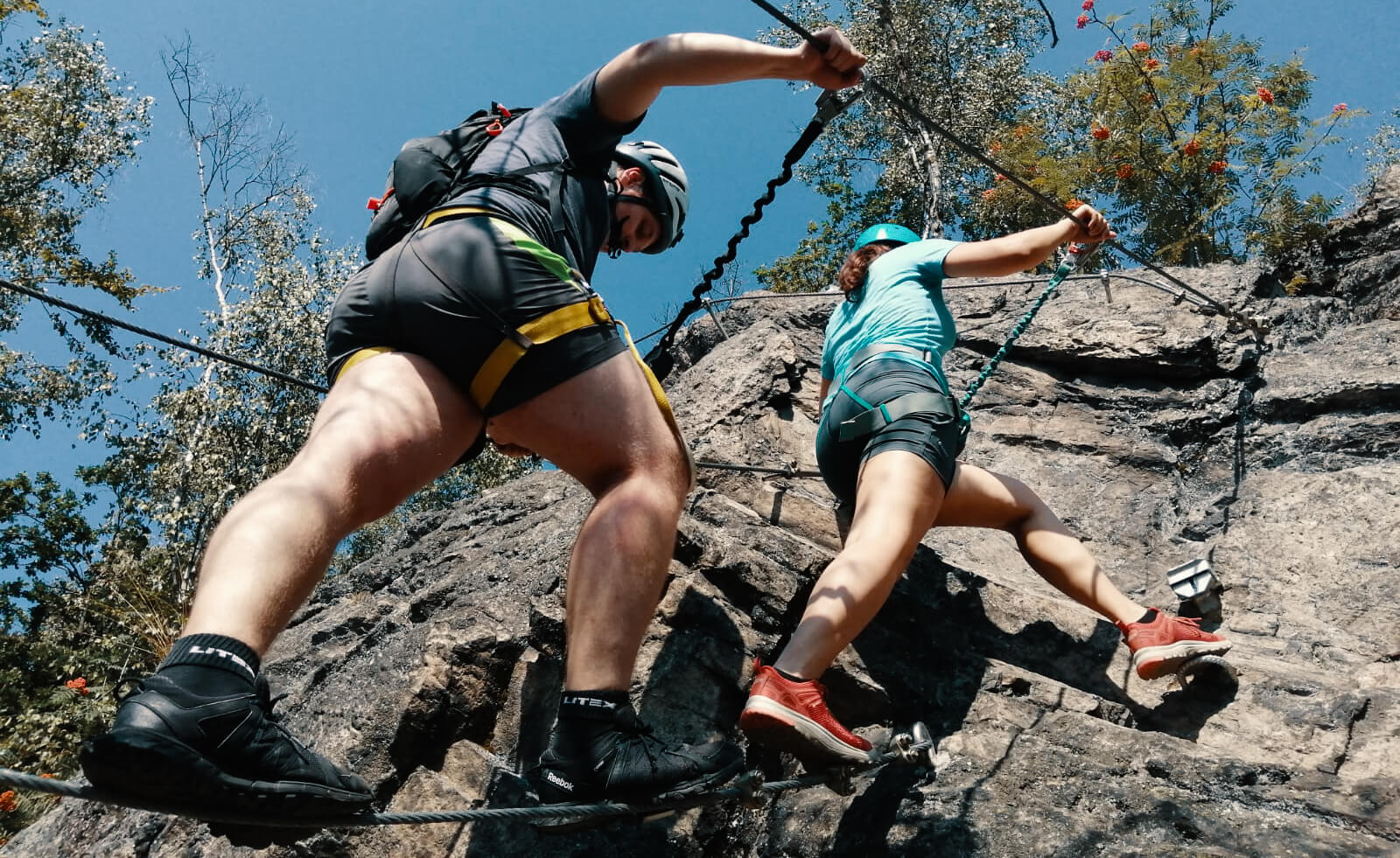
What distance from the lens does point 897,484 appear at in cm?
325

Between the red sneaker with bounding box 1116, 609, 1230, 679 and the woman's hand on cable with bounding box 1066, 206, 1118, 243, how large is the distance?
1525mm

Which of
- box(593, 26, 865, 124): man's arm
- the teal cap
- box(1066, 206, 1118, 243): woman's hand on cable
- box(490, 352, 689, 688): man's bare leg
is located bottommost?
box(490, 352, 689, 688): man's bare leg

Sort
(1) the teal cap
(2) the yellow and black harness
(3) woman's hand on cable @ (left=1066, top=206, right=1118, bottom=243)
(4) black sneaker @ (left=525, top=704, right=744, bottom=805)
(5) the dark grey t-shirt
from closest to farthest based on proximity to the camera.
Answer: (4) black sneaker @ (left=525, top=704, right=744, bottom=805) → (2) the yellow and black harness → (5) the dark grey t-shirt → (3) woman's hand on cable @ (left=1066, top=206, right=1118, bottom=243) → (1) the teal cap

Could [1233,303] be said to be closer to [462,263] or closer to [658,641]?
[658,641]

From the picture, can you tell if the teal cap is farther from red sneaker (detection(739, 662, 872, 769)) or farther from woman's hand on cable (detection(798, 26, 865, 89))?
red sneaker (detection(739, 662, 872, 769))

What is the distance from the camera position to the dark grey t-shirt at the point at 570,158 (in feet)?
8.90

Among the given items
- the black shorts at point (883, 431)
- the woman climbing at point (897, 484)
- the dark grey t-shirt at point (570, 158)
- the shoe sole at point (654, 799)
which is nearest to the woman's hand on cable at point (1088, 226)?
the woman climbing at point (897, 484)

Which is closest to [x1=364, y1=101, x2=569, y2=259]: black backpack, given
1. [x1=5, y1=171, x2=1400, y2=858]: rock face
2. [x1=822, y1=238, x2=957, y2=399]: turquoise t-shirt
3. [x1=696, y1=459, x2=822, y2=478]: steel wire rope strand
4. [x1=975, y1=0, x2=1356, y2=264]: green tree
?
[x1=5, y1=171, x2=1400, y2=858]: rock face

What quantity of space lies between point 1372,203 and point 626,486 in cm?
711

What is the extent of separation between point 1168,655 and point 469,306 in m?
2.54

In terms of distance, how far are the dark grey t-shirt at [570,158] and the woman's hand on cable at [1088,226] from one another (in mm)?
2106

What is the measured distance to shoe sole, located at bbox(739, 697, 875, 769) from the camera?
8.77 ft

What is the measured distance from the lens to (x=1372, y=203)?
293 inches

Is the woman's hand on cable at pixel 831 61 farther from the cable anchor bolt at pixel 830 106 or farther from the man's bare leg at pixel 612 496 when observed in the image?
the man's bare leg at pixel 612 496
